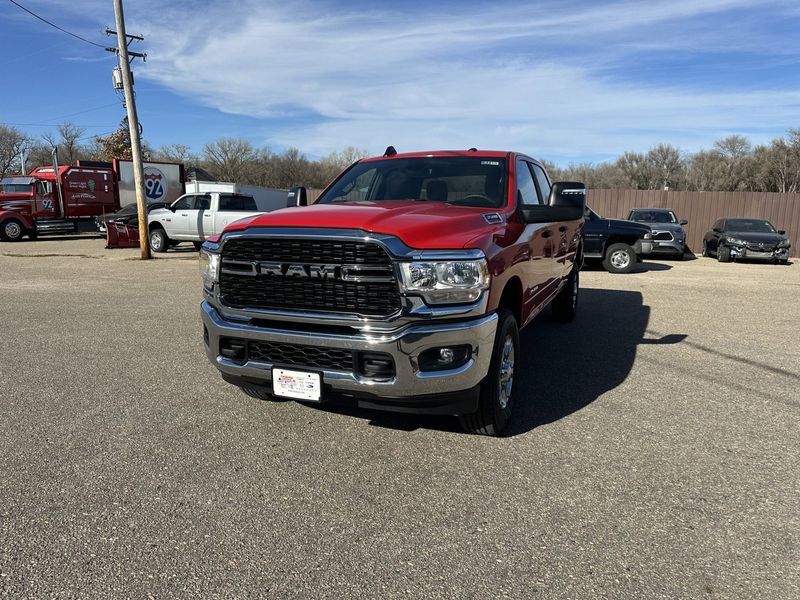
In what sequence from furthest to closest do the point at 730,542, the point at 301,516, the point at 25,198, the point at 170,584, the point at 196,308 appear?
1. the point at 25,198
2. the point at 196,308
3. the point at 301,516
4. the point at 730,542
5. the point at 170,584

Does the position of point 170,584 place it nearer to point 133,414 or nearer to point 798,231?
point 133,414

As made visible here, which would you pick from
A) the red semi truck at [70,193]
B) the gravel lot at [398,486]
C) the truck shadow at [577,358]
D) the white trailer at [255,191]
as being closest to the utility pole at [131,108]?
the red semi truck at [70,193]

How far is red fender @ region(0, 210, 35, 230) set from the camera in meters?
23.0

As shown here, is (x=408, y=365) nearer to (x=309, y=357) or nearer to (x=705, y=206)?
(x=309, y=357)

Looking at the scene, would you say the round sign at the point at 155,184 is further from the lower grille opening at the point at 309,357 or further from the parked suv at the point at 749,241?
the lower grille opening at the point at 309,357

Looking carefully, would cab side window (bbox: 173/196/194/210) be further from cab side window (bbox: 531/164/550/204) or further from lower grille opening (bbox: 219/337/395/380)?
lower grille opening (bbox: 219/337/395/380)

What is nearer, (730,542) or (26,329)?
(730,542)

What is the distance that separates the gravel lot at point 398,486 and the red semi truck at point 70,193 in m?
20.9

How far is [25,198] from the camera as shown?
23.7 meters

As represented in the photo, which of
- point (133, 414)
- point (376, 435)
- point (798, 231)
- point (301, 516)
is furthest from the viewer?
point (798, 231)

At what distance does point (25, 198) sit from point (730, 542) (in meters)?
27.7

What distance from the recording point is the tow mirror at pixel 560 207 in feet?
13.5

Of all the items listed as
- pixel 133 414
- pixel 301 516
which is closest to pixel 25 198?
pixel 133 414

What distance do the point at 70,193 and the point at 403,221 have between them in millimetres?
25492
